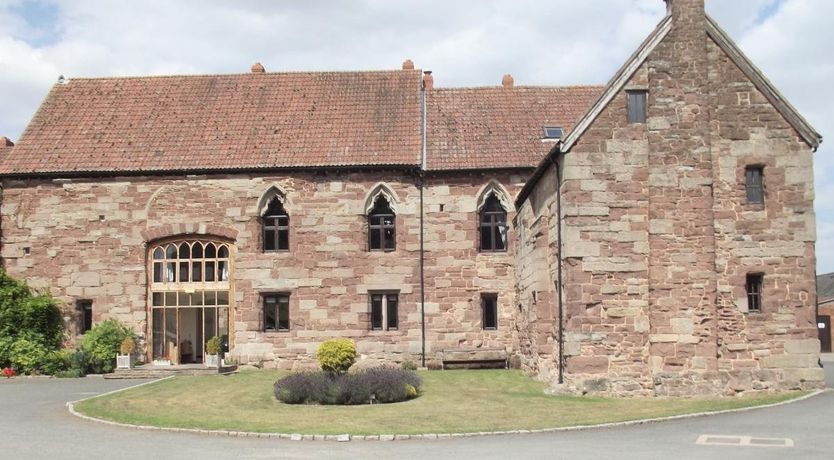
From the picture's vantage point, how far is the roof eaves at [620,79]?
22.0 metres

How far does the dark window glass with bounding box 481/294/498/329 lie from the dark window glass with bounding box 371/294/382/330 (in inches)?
139

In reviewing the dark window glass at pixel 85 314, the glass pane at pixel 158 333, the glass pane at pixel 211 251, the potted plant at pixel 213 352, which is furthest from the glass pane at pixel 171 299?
the dark window glass at pixel 85 314

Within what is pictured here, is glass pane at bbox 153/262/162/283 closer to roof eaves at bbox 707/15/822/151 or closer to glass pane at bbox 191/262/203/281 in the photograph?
glass pane at bbox 191/262/203/281

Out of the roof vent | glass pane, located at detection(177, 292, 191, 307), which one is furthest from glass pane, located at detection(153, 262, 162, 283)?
the roof vent

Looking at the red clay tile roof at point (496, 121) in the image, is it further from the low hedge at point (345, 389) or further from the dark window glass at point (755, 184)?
the low hedge at point (345, 389)

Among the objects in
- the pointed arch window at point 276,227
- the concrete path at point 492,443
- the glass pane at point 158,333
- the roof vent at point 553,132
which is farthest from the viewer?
the roof vent at point 553,132

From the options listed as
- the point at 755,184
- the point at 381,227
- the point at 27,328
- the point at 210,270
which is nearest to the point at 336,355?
the point at 381,227

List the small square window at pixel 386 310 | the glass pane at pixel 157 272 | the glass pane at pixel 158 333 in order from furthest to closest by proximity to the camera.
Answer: the glass pane at pixel 157 272 < the glass pane at pixel 158 333 < the small square window at pixel 386 310

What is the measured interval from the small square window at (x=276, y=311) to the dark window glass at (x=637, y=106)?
A: 13890 millimetres

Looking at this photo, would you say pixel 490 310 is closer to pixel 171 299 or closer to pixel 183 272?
pixel 183 272

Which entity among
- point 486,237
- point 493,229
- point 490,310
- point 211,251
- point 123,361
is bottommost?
point 123,361

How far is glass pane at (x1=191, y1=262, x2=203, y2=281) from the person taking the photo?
31.2 metres

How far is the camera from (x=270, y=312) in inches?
1216

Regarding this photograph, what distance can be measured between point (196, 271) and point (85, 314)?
4206mm
